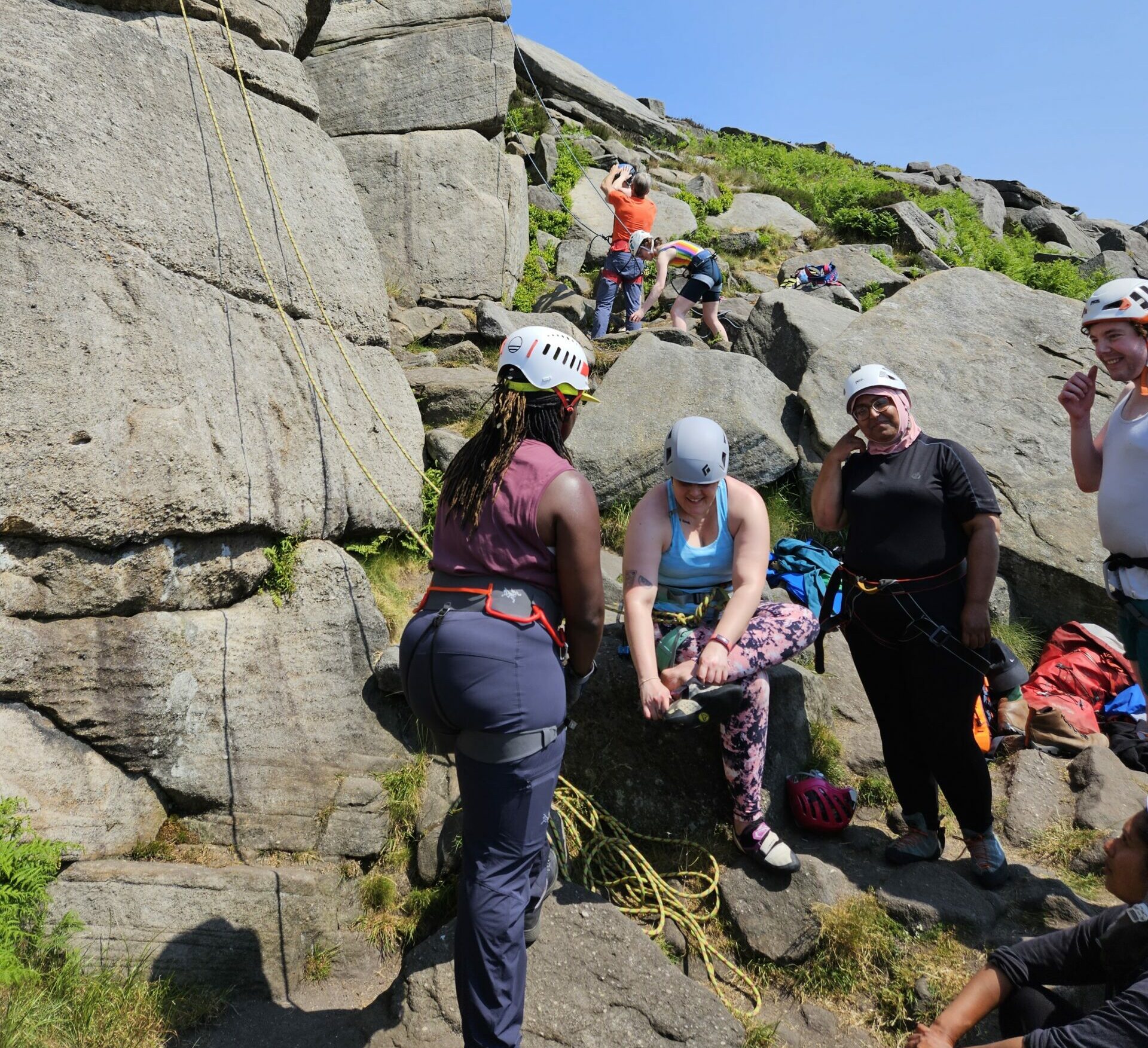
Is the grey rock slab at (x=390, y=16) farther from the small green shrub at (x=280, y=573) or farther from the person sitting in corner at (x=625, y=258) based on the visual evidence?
the small green shrub at (x=280, y=573)

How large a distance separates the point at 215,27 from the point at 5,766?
5.39m

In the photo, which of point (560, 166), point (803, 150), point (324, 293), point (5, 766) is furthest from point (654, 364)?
point (803, 150)

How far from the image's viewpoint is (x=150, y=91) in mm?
5320

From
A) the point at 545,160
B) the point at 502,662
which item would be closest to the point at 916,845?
the point at 502,662

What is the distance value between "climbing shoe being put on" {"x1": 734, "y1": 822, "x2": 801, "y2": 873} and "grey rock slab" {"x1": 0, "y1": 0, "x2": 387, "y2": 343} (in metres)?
4.48

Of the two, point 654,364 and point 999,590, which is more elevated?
point 654,364

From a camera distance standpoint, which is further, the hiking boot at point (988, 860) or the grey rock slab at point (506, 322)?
the grey rock slab at point (506, 322)

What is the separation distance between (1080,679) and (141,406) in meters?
6.24

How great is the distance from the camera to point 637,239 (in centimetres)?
1136

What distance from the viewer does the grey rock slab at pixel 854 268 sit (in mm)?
13297

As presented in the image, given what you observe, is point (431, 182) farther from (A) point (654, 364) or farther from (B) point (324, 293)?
(B) point (324, 293)

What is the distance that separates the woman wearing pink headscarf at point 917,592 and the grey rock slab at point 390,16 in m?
10.3

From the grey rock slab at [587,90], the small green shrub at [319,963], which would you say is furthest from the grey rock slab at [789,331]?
the grey rock slab at [587,90]

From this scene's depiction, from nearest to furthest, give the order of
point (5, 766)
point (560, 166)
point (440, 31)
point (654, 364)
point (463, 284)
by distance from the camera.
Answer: point (5, 766) → point (654, 364) → point (463, 284) → point (440, 31) → point (560, 166)
